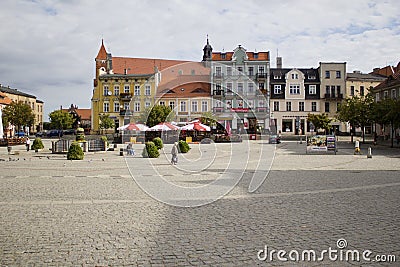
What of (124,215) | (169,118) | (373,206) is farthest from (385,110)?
(124,215)

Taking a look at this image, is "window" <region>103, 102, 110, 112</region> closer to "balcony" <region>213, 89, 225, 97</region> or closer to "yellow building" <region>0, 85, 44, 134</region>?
"balcony" <region>213, 89, 225, 97</region>

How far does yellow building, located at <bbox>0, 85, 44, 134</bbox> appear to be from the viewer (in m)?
92.4

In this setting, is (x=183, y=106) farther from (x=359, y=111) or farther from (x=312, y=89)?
(x=359, y=111)

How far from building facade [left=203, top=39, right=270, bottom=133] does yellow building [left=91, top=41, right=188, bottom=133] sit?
11.1 m

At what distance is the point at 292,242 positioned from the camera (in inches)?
275

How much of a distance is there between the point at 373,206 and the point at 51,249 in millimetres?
7365

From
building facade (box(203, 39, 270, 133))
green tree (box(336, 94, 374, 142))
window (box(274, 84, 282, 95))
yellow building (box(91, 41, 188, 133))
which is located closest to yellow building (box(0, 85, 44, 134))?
yellow building (box(91, 41, 188, 133))

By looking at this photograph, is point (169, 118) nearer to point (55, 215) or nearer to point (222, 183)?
point (222, 183)

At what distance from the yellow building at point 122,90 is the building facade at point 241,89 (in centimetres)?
1109

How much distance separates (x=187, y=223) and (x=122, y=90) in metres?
68.0

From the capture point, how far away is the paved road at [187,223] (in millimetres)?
6383

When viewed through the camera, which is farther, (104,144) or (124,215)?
(104,144)

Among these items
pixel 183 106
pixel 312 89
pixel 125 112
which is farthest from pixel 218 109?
pixel 125 112

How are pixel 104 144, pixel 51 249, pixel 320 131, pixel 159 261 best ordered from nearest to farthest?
pixel 159 261
pixel 51 249
pixel 104 144
pixel 320 131
